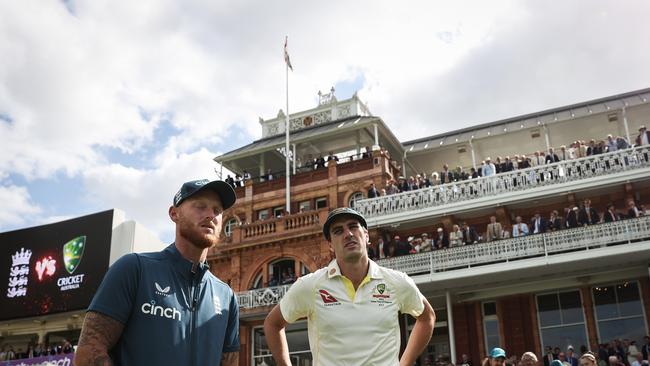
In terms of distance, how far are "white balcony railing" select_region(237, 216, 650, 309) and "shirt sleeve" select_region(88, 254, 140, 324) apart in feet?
65.6

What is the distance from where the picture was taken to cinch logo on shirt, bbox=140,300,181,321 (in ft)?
10.2

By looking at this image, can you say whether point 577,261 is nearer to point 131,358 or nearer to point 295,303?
point 295,303

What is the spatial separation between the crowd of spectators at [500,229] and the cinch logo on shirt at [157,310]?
20.3 m

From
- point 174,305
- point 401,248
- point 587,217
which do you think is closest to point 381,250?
point 401,248

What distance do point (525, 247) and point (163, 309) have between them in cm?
2011

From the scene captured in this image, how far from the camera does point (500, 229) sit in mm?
22891

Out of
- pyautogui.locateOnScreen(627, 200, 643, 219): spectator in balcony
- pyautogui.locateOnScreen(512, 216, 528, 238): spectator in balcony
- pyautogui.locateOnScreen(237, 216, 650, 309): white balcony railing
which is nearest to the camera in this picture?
pyautogui.locateOnScreen(237, 216, 650, 309): white balcony railing

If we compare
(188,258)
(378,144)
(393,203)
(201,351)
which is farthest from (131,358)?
(378,144)

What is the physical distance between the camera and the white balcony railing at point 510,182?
22.7 m

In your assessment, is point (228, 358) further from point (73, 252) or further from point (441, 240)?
point (73, 252)

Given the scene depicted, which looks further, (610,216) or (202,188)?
(610,216)

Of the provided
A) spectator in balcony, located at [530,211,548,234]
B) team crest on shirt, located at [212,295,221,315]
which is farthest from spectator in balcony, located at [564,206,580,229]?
team crest on shirt, located at [212,295,221,315]

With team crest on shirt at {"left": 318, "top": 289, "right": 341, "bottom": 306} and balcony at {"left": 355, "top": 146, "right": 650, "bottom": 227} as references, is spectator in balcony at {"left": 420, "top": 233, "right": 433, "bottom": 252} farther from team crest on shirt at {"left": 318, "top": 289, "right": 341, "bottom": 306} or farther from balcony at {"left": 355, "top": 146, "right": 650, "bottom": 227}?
team crest on shirt at {"left": 318, "top": 289, "right": 341, "bottom": 306}

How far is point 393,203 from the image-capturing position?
1031 inches
